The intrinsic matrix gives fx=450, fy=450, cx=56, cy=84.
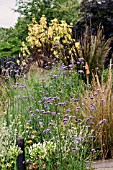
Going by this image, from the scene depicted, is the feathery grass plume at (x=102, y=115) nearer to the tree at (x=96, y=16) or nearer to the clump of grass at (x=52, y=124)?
the clump of grass at (x=52, y=124)

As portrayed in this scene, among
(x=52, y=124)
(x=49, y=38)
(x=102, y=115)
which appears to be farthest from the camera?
(x=49, y=38)

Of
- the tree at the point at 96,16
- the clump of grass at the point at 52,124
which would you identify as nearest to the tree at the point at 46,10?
the tree at the point at 96,16

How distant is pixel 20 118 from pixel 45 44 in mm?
6663

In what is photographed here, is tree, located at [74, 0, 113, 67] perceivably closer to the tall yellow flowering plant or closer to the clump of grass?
the tall yellow flowering plant

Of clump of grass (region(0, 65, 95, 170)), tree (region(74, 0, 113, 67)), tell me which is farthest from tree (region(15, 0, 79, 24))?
clump of grass (region(0, 65, 95, 170))

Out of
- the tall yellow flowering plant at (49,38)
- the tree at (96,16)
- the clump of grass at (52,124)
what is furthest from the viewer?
the tree at (96,16)

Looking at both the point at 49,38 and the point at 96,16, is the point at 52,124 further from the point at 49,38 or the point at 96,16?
the point at 96,16

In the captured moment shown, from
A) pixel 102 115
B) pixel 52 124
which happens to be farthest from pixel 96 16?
pixel 52 124

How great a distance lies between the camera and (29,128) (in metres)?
5.60

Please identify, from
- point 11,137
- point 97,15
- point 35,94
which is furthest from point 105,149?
point 97,15

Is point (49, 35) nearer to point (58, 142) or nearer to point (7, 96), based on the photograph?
point (7, 96)

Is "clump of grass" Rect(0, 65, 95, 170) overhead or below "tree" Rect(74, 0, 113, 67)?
below

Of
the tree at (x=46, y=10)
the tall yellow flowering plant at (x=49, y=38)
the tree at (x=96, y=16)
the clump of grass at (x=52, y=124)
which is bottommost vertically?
the clump of grass at (x=52, y=124)

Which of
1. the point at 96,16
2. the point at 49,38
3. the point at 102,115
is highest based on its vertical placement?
the point at 96,16
